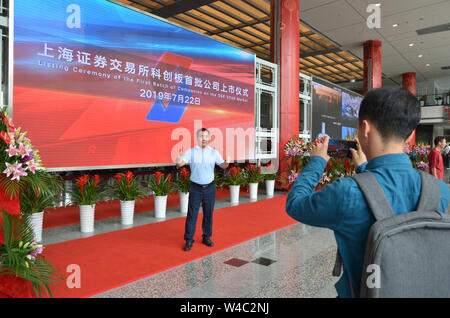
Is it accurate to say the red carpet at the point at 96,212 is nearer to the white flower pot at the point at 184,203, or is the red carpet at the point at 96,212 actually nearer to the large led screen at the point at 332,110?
the white flower pot at the point at 184,203

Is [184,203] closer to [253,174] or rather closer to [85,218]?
[85,218]

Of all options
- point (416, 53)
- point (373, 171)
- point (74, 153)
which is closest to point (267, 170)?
point (74, 153)

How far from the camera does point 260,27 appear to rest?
10.1m

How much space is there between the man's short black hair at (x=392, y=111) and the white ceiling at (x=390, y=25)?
8.66m

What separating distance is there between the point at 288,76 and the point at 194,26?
13.7 feet

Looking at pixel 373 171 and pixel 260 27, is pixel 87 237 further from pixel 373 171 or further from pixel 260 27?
pixel 260 27

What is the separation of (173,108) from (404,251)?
4.77 metres

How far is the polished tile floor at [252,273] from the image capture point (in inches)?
90.0

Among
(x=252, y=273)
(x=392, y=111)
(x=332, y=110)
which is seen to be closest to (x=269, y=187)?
(x=252, y=273)

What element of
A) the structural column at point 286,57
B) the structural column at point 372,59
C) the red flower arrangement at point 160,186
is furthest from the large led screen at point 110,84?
the structural column at point 372,59

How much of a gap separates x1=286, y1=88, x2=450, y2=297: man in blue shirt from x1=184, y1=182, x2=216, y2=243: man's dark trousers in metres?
2.45

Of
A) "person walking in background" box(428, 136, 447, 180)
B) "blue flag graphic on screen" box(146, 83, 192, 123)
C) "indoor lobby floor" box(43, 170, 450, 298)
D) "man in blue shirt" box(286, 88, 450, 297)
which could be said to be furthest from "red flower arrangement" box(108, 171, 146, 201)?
"person walking in background" box(428, 136, 447, 180)

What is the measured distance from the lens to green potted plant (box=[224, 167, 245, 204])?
6.13 m

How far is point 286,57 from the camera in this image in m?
7.59
